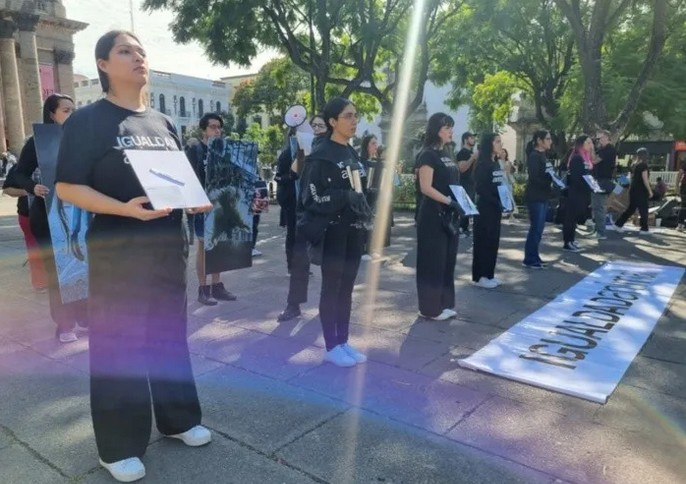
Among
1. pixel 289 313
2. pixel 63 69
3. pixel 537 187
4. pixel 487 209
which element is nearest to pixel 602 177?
pixel 537 187

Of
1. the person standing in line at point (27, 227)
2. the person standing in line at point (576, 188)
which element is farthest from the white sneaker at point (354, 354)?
the person standing in line at point (576, 188)

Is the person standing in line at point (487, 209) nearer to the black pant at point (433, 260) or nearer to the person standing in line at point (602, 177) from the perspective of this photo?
the black pant at point (433, 260)

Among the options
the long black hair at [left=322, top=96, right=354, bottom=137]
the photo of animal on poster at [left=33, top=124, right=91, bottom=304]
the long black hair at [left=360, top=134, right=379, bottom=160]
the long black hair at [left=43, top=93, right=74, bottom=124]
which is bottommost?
the photo of animal on poster at [left=33, top=124, right=91, bottom=304]

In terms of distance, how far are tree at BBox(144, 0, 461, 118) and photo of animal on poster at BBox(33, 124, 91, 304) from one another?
1170 centimetres

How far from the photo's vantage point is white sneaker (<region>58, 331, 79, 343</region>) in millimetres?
4531

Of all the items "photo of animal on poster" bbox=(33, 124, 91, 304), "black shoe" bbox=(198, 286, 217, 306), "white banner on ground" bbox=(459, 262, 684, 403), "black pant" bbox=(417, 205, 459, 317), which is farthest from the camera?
"black shoe" bbox=(198, 286, 217, 306)

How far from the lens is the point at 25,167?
4574 mm

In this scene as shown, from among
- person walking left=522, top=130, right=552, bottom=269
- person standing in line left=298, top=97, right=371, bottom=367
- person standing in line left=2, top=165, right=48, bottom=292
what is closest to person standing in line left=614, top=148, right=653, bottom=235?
person walking left=522, top=130, right=552, bottom=269

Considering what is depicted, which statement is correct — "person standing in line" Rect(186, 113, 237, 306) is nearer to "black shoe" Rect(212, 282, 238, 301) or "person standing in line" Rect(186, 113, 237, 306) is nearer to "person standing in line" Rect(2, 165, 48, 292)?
"black shoe" Rect(212, 282, 238, 301)

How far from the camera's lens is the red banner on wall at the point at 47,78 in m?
36.8

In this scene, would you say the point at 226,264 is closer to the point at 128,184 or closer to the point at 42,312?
the point at 42,312

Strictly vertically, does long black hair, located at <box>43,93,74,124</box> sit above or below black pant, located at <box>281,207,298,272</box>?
above

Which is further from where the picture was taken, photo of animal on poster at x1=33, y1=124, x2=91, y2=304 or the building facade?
the building facade

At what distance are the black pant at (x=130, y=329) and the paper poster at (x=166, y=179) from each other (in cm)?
A: 27
